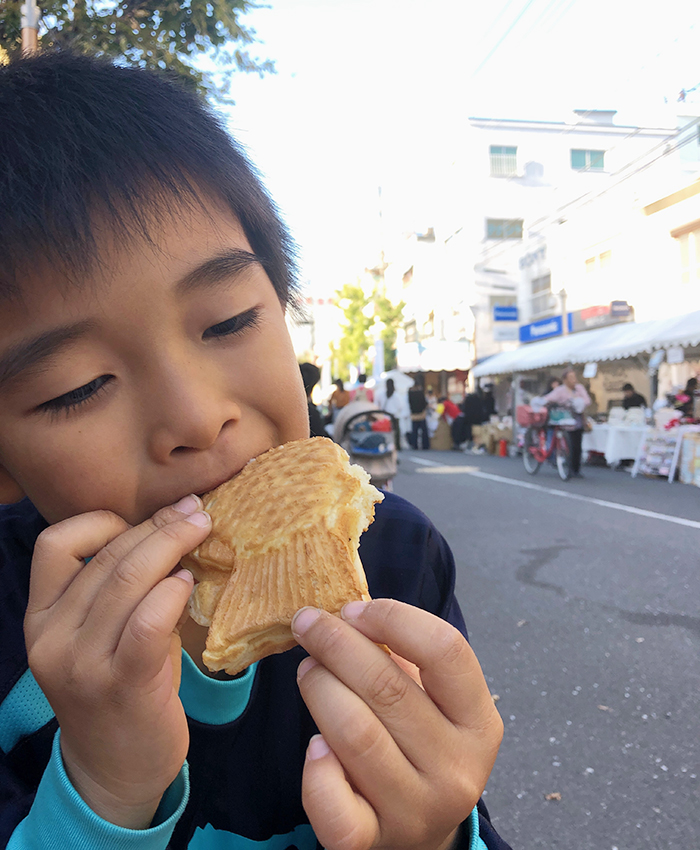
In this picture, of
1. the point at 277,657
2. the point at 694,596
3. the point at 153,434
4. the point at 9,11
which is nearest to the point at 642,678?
the point at 694,596

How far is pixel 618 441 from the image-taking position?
12844mm

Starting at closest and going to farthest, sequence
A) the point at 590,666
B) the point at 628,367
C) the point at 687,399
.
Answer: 1. the point at 590,666
2. the point at 687,399
3. the point at 628,367

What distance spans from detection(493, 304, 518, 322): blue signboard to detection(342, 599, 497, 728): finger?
2825 centimetres

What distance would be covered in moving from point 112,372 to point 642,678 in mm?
3512

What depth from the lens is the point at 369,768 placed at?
0.77m

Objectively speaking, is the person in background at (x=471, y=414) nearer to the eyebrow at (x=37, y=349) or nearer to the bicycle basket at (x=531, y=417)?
the bicycle basket at (x=531, y=417)

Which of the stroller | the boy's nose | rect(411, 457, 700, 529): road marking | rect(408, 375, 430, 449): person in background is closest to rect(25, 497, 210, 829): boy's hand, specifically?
the boy's nose

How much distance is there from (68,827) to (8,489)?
1.95 feet

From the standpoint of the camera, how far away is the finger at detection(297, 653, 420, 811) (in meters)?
0.77

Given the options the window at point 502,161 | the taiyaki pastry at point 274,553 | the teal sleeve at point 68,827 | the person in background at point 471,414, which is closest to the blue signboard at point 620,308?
the person in background at point 471,414

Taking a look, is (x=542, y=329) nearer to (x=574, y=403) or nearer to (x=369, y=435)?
(x=574, y=403)

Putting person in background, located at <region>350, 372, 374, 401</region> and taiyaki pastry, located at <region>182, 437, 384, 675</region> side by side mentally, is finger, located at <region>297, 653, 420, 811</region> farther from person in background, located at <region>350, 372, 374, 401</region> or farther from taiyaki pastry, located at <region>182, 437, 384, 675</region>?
person in background, located at <region>350, 372, 374, 401</region>

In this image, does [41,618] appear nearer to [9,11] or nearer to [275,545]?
[275,545]

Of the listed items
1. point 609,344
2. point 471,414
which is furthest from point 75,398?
point 471,414
